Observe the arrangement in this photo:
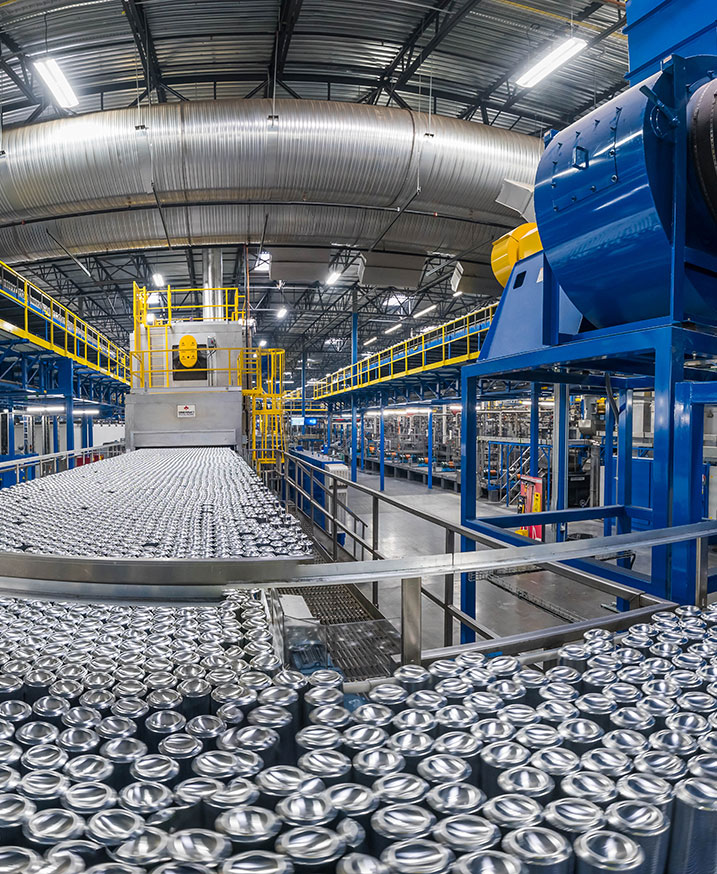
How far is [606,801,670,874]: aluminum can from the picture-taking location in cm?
62

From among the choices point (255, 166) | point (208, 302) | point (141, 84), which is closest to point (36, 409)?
point (208, 302)

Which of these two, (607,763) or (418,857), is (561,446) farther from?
(418,857)

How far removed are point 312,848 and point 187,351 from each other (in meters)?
7.78

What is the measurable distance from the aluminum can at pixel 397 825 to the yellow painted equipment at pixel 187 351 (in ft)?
25.2

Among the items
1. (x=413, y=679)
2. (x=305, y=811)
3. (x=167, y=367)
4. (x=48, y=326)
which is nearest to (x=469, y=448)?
(x=413, y=679)

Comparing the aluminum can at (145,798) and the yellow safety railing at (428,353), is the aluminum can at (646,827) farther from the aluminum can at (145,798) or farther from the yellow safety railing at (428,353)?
the yellow safety railing at (428,353)

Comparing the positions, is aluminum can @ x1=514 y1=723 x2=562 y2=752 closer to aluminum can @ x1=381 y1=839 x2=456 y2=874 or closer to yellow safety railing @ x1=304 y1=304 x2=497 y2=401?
aluminum can @ x1=381 y1=839 x2=456 y2=874

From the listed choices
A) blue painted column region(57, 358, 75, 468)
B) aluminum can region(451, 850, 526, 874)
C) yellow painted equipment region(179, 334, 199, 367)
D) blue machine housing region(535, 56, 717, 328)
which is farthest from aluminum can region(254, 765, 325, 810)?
blue painted column region(57, 358, 75, 468)

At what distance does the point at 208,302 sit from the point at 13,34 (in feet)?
17.5

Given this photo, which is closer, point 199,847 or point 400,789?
point 199,847

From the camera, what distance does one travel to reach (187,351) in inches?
301

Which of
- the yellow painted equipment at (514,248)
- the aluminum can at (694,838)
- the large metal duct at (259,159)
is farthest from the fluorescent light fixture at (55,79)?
the aluminum can at (694,838)

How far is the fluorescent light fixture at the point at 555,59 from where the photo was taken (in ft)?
18.0

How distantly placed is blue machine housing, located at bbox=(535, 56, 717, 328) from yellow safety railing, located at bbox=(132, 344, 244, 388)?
5660 mm
